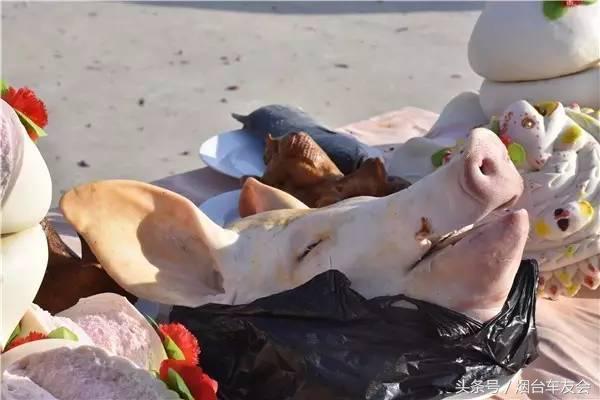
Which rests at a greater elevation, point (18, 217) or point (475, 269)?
point (18, 217)

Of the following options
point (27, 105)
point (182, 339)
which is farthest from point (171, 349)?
point (27, 105)

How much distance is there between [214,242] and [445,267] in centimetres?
37

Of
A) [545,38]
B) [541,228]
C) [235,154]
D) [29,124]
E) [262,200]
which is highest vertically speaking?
[29,124]

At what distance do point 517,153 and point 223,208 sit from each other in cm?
69

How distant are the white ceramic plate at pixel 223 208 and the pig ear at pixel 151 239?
0.58m

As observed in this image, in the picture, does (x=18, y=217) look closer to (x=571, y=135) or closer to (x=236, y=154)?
(x=571, y=135)

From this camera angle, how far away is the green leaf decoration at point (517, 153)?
1.72m

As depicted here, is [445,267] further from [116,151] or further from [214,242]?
[116,151]

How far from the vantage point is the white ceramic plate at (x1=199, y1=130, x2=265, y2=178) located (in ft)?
8.14

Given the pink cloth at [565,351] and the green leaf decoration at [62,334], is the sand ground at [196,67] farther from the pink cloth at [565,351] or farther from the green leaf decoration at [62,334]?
the green leaf decoration at [62,334]

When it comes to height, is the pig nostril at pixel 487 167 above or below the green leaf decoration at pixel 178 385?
above

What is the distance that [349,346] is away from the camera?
1.25m

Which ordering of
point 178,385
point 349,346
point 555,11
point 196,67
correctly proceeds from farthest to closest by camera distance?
point 196,67
point 555,11
point 349,346
point 178,385

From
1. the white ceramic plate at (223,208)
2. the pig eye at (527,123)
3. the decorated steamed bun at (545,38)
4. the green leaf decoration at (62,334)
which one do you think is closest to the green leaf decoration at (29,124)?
the green leaf decoration at (62,334)
